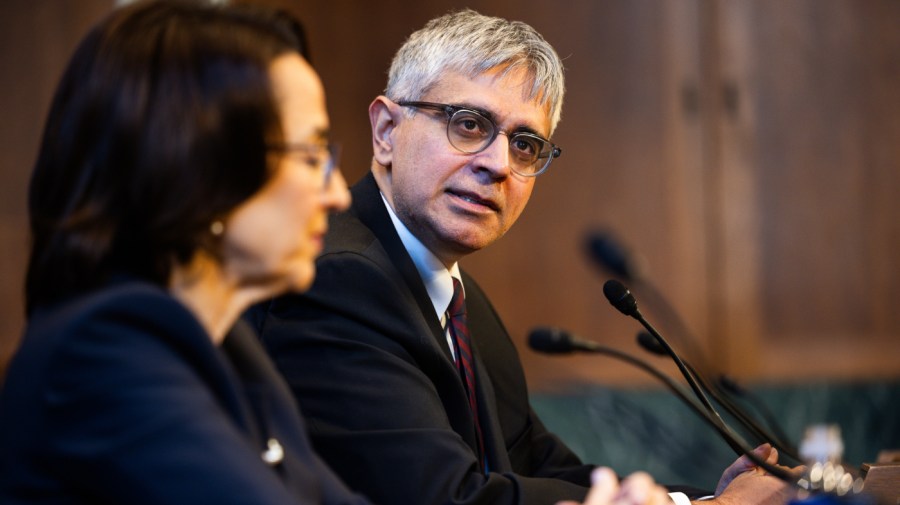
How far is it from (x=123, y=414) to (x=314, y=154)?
15.8 inches

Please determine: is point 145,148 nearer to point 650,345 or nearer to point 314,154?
point 314,154

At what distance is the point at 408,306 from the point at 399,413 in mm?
226

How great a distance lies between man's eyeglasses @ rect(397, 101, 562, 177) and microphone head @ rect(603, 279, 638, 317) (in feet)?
1.10

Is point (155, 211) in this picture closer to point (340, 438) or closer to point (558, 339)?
point (340, 438)

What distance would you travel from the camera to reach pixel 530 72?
2291 mm

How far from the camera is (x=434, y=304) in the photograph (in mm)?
2254

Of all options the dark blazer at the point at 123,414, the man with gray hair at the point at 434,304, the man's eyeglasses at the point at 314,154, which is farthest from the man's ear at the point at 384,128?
the dark blazer at the point at 123,414

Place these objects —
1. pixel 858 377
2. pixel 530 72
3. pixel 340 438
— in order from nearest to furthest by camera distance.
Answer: pixel 340 438 < pixel 530 72 < pixel 858 377

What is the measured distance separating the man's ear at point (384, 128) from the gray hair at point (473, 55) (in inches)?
1.2

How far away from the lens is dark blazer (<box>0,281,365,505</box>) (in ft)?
3.81

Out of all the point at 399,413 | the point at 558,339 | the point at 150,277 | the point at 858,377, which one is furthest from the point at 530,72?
the point at 858,377

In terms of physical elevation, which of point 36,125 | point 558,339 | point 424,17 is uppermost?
point 424,17

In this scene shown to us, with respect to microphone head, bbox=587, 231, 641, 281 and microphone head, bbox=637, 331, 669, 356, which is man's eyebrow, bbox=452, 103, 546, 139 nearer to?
microphone head, bbox=587, 231, 641, 281

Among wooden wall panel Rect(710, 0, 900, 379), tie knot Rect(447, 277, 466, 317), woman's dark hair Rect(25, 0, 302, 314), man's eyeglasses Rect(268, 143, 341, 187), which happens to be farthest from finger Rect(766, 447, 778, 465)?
wooden wall panel Rect(710, 0, 900, 379)
